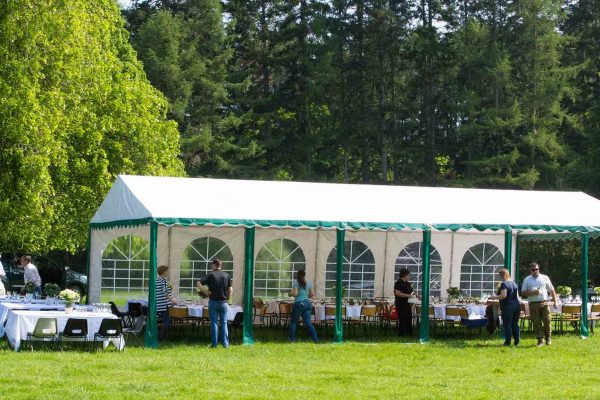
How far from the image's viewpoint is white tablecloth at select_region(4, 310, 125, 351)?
14.5 m

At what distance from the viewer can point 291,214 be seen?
16.8 m

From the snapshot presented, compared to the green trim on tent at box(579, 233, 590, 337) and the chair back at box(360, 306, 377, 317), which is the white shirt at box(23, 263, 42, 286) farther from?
the green trim on tent at box(579, 233, 590, 337)

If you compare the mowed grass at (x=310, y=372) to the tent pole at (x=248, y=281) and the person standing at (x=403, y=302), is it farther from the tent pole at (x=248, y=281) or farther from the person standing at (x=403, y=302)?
the person standing at (x=403, y=302)

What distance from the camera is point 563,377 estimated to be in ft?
42.5

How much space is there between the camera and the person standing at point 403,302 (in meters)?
18.5

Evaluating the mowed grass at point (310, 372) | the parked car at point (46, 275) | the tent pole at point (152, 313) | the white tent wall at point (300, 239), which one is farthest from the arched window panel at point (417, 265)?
the parked car at point (46, 275)

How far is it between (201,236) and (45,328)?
6.86 metres

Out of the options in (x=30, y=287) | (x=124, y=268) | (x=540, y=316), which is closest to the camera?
(x=540, y=316)

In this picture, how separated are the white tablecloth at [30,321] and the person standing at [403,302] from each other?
Answer: 5711 mm

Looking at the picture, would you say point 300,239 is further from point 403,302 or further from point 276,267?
point 403,302

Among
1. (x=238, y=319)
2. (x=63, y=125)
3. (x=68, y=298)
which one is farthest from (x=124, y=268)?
(x=63, y=125)

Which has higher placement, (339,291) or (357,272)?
(357,272)

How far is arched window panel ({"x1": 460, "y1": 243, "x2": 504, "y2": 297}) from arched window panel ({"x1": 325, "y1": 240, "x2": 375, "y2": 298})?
7.37ft

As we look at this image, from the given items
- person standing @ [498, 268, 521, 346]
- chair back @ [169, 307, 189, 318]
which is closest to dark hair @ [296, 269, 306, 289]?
chair back @ [169, 307, 189, 318]
